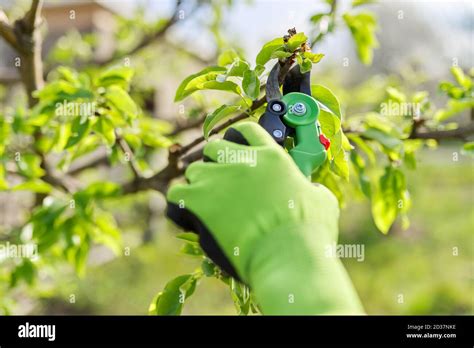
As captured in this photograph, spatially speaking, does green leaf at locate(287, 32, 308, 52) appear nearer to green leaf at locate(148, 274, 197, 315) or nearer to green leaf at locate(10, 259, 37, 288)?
green leaf at locate(148, 274, 197, 315)

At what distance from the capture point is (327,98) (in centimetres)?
93

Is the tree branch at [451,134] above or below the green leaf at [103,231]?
above

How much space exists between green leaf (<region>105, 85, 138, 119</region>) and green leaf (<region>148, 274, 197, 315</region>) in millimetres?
372

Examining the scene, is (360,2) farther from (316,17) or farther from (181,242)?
(181,242)

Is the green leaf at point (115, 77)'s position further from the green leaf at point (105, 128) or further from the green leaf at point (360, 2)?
the green leaf at point (360, 2)

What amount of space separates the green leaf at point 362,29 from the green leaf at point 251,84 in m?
0.65

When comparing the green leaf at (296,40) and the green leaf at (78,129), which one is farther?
the green leaf at (78,129)

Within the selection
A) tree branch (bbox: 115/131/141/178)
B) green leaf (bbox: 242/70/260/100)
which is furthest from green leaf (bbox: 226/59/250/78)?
tree branch (bbox: 115/131/141/178)

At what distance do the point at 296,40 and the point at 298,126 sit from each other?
135 mm

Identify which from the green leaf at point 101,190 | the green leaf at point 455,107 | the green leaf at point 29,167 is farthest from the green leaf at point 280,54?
the green leaf at point 29,167

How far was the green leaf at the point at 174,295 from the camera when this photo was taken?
3.32ft
